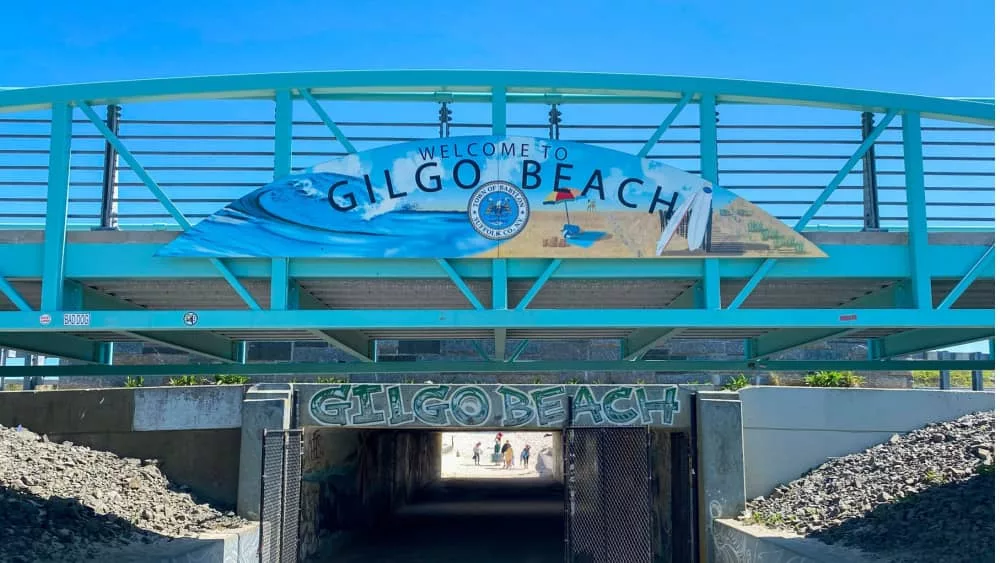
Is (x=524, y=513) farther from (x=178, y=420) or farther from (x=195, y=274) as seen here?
(x=195, y=274)

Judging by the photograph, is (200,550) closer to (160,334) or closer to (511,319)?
(160,334)

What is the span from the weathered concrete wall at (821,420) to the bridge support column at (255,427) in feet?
29.2

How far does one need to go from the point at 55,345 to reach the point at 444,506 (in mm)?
22803

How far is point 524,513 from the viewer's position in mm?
31469

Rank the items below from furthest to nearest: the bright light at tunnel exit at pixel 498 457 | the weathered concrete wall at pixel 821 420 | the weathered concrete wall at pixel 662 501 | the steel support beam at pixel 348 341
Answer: the bright light at tunnel exit at pixel 498 457 → the weathered concrete wall at pixel 662 501 → the weathered concrete wall at pixel 821 420 → the steel support beam at pixel 348 341

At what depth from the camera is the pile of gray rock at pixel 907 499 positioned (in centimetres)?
1119

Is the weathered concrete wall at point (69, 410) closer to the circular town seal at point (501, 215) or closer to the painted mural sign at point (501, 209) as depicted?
the painted mural sign at point (501, 209)

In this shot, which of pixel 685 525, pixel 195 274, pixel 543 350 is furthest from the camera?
pixel 543 350

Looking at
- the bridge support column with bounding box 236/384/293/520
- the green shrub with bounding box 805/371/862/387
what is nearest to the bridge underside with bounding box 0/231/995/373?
the bridge support column with bounding box 236/384/293/520

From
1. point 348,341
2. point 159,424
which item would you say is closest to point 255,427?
point 159,424

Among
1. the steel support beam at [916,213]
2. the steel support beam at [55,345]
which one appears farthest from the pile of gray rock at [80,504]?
the steel support beam at [916,213]

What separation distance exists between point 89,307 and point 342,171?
12.2 feet

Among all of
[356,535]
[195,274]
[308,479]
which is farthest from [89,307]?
[356,535]

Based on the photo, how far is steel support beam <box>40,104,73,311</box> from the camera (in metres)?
9.74
